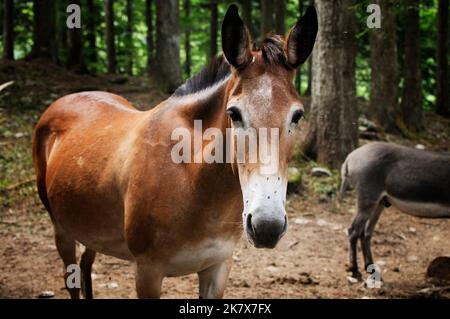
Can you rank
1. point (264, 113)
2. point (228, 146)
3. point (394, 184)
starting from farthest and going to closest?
point (394, 184) < point (228, 146) < point (264, 113)

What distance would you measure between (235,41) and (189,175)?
34.5 inches

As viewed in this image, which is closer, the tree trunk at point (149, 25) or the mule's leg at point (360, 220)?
the mule's leg at point (360, 220)

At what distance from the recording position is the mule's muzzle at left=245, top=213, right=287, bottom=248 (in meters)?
2.20

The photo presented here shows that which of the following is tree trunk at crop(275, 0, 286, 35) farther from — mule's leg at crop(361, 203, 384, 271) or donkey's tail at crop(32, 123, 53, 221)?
donkey's tail at crop(32, 123, 53, 221)

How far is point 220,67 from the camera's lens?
302cm

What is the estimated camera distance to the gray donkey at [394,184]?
5.79 metres

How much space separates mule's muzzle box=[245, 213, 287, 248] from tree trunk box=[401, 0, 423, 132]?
35.8 ft

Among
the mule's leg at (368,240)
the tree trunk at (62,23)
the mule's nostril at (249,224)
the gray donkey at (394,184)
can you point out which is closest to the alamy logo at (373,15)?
the gray donkey at (394,184)

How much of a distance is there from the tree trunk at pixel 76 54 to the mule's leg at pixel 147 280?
11.7m

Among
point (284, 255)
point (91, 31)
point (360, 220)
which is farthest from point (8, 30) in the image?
point (360, 220)

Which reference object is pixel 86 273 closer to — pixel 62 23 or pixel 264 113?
pixel 264 113

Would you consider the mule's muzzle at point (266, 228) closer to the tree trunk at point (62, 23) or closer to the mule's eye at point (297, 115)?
the mule's eye at point (297, 115)

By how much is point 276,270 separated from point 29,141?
568cm

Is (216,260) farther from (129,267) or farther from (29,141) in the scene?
(29,141)
